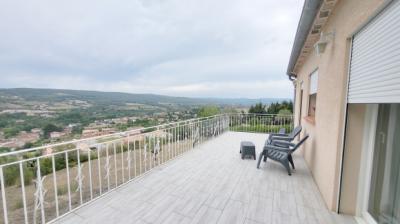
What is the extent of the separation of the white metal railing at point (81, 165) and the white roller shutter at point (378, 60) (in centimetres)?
326

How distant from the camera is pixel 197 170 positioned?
380 cm

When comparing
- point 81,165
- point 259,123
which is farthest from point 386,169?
point 259,123

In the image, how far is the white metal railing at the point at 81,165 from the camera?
2.00m

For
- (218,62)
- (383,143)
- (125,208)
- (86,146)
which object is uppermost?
(218,62)

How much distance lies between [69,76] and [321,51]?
15.1m

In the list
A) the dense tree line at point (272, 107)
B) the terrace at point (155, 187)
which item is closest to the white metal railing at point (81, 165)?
the terrace at point (155, 187)

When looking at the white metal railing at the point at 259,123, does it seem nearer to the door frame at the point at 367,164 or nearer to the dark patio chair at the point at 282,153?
the dark patio chair at the point at 282,153

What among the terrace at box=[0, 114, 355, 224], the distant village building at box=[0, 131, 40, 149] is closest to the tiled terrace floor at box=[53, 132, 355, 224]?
the terrace at box=[0, 114, 355, 224]

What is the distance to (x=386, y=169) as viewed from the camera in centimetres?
173

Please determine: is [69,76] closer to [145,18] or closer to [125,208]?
[145,18]

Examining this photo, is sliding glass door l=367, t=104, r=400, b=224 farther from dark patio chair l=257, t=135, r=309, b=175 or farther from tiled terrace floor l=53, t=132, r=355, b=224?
dark patio chair l=257, t=135, r=309, b=175

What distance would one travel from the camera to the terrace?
214 centimetres

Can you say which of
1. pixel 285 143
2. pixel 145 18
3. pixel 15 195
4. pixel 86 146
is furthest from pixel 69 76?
pixel 285 143

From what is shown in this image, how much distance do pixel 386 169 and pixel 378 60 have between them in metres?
1.07
